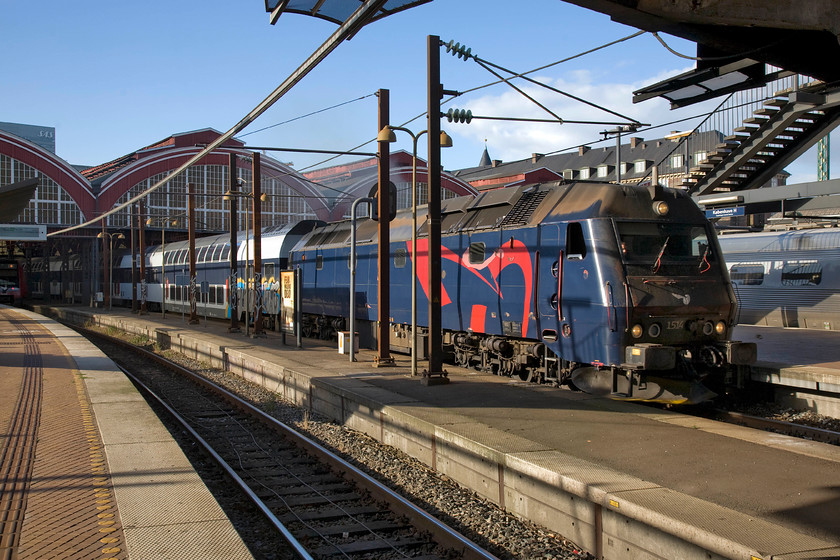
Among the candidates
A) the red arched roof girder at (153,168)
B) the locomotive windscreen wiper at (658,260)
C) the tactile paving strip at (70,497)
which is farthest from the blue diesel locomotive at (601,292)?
the red arched roof girder at (153,168)

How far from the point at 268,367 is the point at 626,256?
9.10 m

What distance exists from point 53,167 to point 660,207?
5409 centimetres

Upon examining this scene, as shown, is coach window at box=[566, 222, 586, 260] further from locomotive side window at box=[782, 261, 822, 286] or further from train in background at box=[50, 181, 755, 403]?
locomotive side window at box=[782, 261, 822, 286]

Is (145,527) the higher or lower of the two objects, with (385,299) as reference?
lower

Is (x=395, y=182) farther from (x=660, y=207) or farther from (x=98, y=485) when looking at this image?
(x=98, y=485)

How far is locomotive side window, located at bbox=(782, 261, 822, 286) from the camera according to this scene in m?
20.0

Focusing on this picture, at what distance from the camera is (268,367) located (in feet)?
53.2

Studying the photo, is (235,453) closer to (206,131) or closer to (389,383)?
(389,383)

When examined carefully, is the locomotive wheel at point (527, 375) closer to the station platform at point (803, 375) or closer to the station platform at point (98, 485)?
the station platform at point (803, 375)

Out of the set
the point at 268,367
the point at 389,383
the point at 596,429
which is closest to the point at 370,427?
the point at 389,383

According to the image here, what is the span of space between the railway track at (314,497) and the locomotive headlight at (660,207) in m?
6.24

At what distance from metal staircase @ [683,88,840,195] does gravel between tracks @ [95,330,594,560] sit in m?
13.1

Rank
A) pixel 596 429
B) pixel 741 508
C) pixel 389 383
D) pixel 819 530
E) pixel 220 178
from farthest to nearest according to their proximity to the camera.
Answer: pixel 220 178, pixel 389 383, pixel 596 429, pixel 741 508, pixel 819 530

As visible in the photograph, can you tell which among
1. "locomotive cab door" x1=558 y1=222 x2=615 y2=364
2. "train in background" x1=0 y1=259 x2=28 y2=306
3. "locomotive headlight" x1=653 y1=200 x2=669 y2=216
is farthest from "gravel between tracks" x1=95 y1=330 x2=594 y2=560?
"train in background" x1=0 y1=259 x2=28 y2=306
